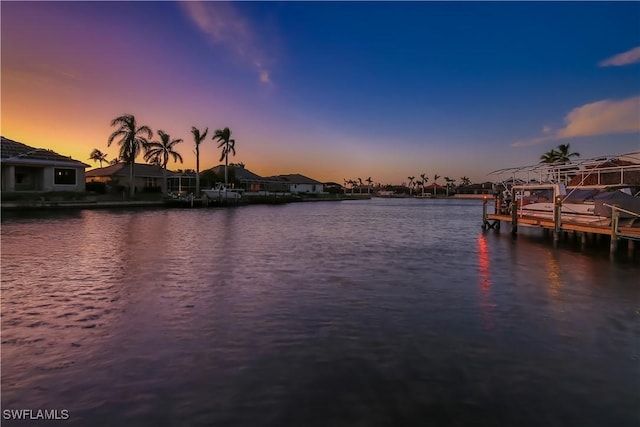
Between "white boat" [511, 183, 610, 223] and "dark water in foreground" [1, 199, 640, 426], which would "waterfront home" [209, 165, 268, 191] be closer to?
"white boat" [511, 183, 610, 223]

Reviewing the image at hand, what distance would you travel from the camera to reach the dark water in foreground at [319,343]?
5715 millimetres

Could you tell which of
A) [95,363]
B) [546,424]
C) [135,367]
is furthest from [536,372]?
[95,363]

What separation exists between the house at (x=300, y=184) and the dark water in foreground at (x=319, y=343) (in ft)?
367

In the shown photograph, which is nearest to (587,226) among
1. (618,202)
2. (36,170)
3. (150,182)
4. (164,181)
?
(618,202)

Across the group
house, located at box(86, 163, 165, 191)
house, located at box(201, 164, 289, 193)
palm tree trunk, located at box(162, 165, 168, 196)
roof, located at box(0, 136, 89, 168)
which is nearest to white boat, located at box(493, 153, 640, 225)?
roof, located at box(0, 136, 89, 168)

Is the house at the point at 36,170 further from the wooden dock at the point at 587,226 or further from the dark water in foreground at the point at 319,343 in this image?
the wooden dock at the point at 587,226

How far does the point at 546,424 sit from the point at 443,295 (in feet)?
22.0

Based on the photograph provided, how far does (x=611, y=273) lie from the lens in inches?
610

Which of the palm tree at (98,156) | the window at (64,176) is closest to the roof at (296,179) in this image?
the palm tree at (98,156)

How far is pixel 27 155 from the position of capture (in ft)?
160

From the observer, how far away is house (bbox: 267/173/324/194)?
12875 cm

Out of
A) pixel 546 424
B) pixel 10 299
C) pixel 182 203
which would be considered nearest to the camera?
pixel 546 424

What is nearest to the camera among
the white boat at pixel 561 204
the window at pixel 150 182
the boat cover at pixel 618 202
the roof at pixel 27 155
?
the boat cover at pixel 618 202

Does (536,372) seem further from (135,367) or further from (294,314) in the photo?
(135,367)
